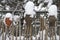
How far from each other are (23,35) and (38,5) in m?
2.25

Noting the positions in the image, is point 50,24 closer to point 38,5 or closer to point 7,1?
point 38,5

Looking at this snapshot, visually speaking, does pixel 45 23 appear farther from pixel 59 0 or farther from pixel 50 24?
pixel 59 0

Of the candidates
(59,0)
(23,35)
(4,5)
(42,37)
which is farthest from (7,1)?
(42,37)

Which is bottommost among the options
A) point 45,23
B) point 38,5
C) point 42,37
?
point 42,37

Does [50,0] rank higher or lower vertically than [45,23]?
higher

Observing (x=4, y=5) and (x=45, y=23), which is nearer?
(x=45, y=23)

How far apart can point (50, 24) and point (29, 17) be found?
0.51 meters

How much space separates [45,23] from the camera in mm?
5020

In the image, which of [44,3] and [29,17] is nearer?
[29,17]

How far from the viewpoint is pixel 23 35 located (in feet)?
18.2

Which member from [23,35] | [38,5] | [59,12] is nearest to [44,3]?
[38,5]

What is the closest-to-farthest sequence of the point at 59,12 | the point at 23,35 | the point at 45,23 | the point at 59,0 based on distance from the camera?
the point at 45,23 < the point at 23,35 < the point at 59,12 < the point at 59,0

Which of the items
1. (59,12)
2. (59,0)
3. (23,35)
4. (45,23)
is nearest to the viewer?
(45,23)

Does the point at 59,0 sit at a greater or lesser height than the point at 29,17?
greater
